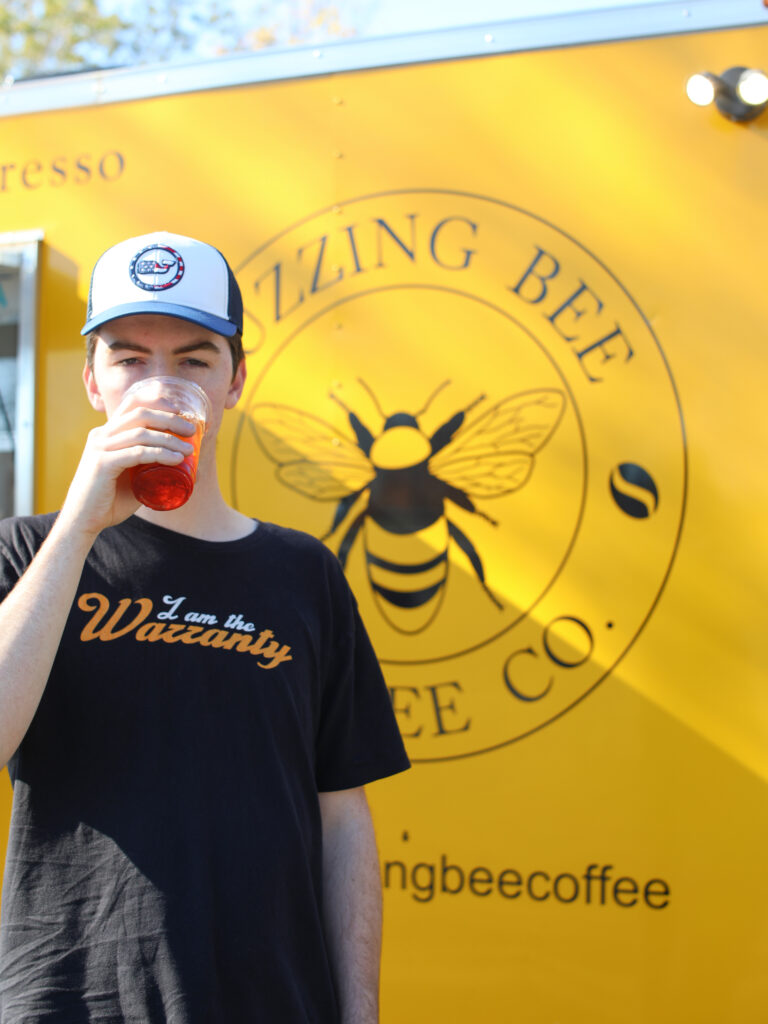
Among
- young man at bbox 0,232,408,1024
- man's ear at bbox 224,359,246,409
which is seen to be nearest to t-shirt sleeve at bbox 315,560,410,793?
young man at bbox 0,232,408,1024

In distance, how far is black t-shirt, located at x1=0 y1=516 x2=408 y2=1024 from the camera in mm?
1260

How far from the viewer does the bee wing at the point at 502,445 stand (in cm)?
239

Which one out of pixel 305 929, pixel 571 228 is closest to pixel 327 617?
pixel 305 929

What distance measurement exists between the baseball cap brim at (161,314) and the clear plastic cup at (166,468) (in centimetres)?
13

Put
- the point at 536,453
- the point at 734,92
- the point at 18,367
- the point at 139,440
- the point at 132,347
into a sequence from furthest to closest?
the point at 18,367
the point at 536,453
the point at 734,92
the point at 132,347
the point at 139,440

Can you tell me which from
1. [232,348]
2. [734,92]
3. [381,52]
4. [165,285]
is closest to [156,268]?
[165,285]

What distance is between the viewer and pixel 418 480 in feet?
8.00

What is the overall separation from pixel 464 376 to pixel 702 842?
1165 millimetres

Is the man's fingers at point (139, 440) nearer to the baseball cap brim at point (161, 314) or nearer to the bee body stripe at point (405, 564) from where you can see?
the baseball cap brim at point (161, 314)

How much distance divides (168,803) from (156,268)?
0.76 meters

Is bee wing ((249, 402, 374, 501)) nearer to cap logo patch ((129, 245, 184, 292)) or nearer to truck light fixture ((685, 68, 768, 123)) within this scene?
cap logo patch ((129, 245, 184, 292))

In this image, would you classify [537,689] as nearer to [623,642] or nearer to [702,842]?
[623,642]

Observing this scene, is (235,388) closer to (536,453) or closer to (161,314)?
(161,314)

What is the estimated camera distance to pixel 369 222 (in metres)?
2.52
